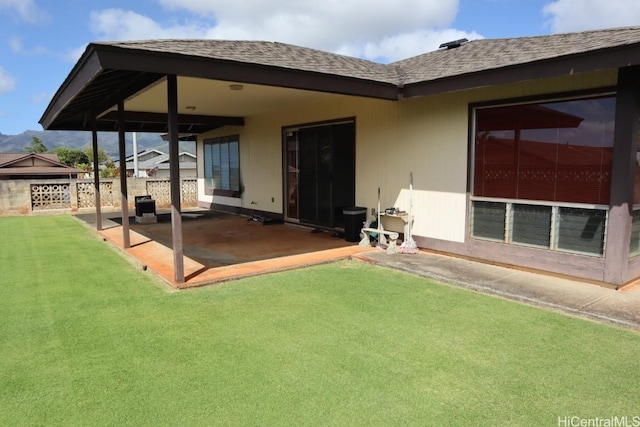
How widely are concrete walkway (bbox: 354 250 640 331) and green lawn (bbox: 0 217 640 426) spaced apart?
201 mm

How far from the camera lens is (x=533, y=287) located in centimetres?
486

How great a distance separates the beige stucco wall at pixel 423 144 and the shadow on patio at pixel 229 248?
1.26 metres

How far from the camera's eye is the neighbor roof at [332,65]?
169 inches

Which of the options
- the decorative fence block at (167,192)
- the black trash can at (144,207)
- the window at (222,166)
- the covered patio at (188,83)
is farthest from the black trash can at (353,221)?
the decorative fence block at (167,192)

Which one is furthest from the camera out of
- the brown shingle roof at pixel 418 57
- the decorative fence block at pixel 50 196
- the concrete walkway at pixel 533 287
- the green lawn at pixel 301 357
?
the decorative fence block at pixel 50 196

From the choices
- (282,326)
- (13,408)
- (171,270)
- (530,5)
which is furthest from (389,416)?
(530,5)

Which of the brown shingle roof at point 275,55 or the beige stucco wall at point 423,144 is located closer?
the brown shingle roof at point 275,55

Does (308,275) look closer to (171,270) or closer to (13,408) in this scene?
(171,270)

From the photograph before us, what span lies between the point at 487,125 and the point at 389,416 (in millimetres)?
4772

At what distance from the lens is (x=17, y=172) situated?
31.2 m

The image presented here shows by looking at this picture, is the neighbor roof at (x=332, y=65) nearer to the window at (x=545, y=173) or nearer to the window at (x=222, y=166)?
the window at (x=545, y=173)

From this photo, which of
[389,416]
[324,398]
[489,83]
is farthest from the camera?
[489,83]

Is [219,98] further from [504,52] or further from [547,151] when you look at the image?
[547,151]

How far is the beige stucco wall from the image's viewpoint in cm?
596
